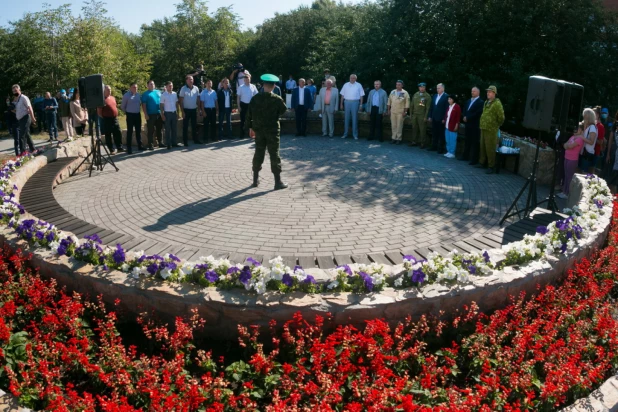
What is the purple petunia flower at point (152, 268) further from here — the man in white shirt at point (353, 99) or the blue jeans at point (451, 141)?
the man in white shirt at point (353, 99)

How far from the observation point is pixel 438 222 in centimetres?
770

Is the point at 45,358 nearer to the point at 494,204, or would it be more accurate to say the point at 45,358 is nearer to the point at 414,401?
the point at 414,401

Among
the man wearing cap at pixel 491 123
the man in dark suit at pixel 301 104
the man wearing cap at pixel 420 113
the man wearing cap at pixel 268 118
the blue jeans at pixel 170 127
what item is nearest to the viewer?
the man wearing cap at pixel 268 118

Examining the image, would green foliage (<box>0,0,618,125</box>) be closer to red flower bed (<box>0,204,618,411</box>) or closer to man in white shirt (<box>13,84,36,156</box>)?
man in white shirt (<box>13,84,36,156</box>)

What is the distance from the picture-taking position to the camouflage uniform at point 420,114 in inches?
516

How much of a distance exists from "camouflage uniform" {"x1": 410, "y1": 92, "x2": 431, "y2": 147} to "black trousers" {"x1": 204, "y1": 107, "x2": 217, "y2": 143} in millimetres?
5394

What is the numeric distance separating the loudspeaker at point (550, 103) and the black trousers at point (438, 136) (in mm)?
5070

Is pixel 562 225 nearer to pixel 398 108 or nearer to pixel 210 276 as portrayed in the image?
pixel 210 276

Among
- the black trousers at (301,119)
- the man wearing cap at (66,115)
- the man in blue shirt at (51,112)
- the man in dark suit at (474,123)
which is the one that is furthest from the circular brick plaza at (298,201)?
the man in blue shirt at (51,112)

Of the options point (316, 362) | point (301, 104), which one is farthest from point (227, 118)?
point (316, 362)

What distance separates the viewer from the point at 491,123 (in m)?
10.6

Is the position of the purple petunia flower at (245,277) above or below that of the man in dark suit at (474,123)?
below

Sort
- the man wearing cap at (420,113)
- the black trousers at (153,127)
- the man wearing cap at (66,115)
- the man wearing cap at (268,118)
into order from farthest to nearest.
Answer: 1. the man wearing cap at (66,115)
2. the man wearing cap at (420,113)
3. the black trousers at (153,127)
4. the man wearing cap at (268,118)

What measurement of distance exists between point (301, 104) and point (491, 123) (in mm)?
6192
